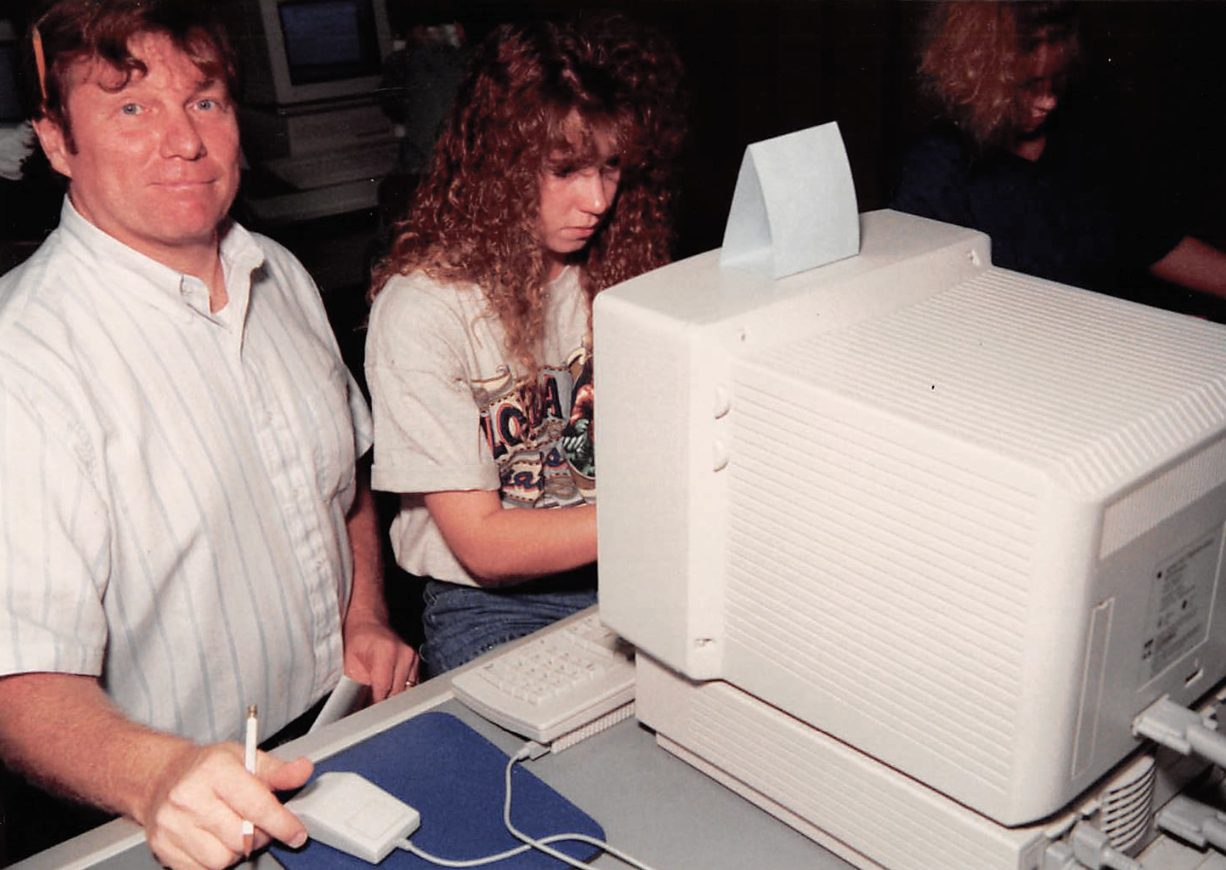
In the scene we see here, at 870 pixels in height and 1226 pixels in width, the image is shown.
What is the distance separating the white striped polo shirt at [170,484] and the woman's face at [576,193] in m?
0.34

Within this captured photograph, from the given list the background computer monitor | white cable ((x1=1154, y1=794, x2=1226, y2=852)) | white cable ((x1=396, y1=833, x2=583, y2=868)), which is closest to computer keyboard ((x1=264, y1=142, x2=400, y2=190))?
the background computer monitor

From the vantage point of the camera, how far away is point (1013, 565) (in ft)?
2.30

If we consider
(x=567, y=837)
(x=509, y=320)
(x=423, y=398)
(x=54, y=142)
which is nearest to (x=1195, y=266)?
(x=509, y=320)

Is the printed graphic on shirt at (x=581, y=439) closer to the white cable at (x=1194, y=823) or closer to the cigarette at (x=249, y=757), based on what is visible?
the cigarette at (x=249, y=757)

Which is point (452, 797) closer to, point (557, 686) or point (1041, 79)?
point (557, 686)

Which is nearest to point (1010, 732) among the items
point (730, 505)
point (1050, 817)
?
point (1050, 817)

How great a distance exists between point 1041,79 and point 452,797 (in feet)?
5.11

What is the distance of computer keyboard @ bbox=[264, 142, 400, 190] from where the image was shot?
3.08 m

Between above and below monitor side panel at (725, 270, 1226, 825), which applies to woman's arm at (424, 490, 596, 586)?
below

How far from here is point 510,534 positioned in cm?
136

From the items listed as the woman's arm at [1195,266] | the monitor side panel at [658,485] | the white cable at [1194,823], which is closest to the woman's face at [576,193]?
the monitor side panel at [658,485]

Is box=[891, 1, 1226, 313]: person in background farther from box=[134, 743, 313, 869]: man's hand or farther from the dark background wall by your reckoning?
box=[134, 743, 313, 869]: man's hand

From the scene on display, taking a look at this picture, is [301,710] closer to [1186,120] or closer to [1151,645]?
[1151,645]

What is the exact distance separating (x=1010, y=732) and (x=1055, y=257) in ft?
4.78
